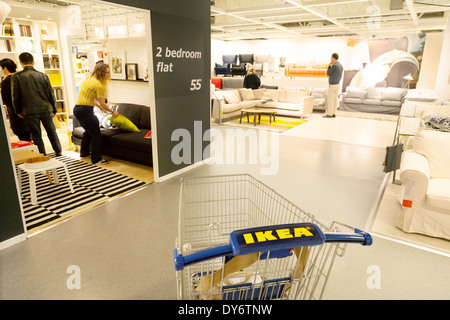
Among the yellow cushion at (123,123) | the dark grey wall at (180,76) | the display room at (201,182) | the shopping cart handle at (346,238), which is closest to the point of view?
the shopping cart handle at (346,238)

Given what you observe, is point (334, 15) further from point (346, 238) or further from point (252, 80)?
point (346, 238)

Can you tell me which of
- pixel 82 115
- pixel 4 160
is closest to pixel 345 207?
pixel 4 160

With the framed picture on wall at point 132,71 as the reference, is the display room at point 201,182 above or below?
below

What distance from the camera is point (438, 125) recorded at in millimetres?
3812

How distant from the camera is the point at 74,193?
12.4 feet

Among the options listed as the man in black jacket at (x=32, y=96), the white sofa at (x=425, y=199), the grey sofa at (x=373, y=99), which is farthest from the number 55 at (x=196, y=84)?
the grey sofa at (x=373, y=99)

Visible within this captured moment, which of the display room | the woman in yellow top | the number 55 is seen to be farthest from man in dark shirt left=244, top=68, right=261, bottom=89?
the woman in yellow top

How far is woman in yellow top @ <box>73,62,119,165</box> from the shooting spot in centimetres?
450


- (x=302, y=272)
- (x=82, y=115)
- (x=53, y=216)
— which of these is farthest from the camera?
(x=82, y=115)

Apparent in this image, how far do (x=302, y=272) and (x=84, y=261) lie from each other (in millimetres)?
1969

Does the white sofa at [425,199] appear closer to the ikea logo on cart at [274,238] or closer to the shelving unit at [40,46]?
the ikea logo on cart at [274,238]

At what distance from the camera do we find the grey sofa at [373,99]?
10453 mm

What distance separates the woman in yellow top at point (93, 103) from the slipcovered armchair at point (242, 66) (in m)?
9.87

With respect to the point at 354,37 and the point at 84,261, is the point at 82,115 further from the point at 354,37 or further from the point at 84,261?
the point at 354,37
